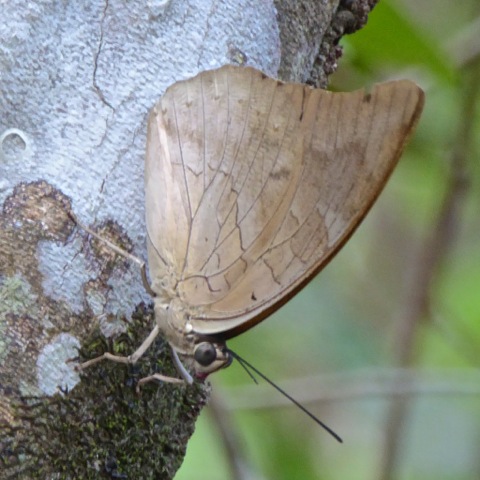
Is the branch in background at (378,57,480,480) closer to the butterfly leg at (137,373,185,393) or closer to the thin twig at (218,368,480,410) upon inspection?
the thin twig at (218,368,480,410)

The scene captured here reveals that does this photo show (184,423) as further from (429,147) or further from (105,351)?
(429,147)

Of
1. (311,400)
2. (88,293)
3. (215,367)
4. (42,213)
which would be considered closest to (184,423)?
(215,367)

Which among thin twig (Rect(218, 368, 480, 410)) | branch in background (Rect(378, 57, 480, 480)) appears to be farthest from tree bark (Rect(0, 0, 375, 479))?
branch in background (Rect(378, 57, 480, 480))

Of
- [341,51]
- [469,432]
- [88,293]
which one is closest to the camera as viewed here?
[88,293]

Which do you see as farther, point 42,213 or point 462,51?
point 462,51

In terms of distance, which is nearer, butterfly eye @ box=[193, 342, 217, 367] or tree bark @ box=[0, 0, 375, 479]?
tree bark @ box=[0, 0, 375, 479]
